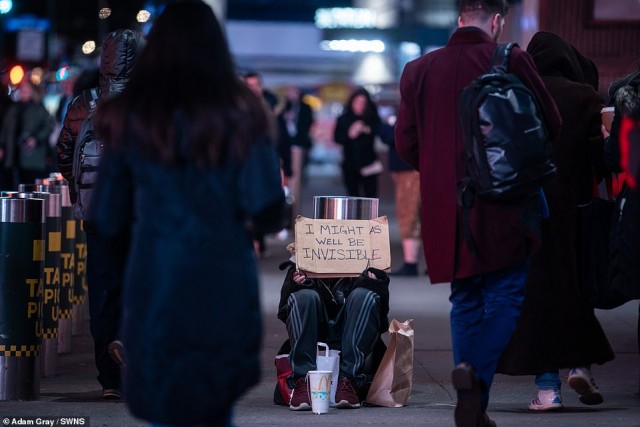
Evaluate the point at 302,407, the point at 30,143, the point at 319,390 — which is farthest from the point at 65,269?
the point at 30,143

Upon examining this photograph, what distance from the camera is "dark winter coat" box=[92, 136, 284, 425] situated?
4273 millimetres

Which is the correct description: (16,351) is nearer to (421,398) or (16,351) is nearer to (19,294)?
(19,294)

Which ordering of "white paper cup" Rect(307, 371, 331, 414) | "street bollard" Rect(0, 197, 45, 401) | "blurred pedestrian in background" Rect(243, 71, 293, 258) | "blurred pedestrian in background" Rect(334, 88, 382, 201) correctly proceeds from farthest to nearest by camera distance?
"blurred pedestrian in background" Rect(334, 88, 382, 201) < "blurred pedestrian in background" Rect(243, 71, 293, 258) < "street bollard" Rect(0, 197, 45, 401) < "white paper cup" Rect(307, 371, 331, 414)

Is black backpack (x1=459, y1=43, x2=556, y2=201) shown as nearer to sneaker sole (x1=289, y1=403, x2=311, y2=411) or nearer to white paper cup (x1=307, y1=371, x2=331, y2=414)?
white paper cup (x1=307, y1=371, x2=331, y2=414)

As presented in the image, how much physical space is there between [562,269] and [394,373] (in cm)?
106

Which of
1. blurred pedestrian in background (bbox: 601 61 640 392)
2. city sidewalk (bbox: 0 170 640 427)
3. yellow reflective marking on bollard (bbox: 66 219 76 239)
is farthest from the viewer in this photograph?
yellow reflective marking on bollard (bbox: 66 219 76 239)

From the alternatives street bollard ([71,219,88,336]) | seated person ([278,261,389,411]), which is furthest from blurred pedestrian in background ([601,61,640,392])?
street bollard ([71,219,88,336])

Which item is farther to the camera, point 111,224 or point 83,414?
point 83,414

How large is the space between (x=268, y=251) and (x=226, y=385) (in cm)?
1376

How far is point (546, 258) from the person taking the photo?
7.17m

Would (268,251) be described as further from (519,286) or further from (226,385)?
(226,385)

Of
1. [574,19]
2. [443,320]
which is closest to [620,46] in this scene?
[574,19]

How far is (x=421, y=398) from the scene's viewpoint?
7762 millimetres

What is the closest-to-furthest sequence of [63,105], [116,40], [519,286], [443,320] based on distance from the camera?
[519,286] → [116,40] → [443,320] → [63,105]
